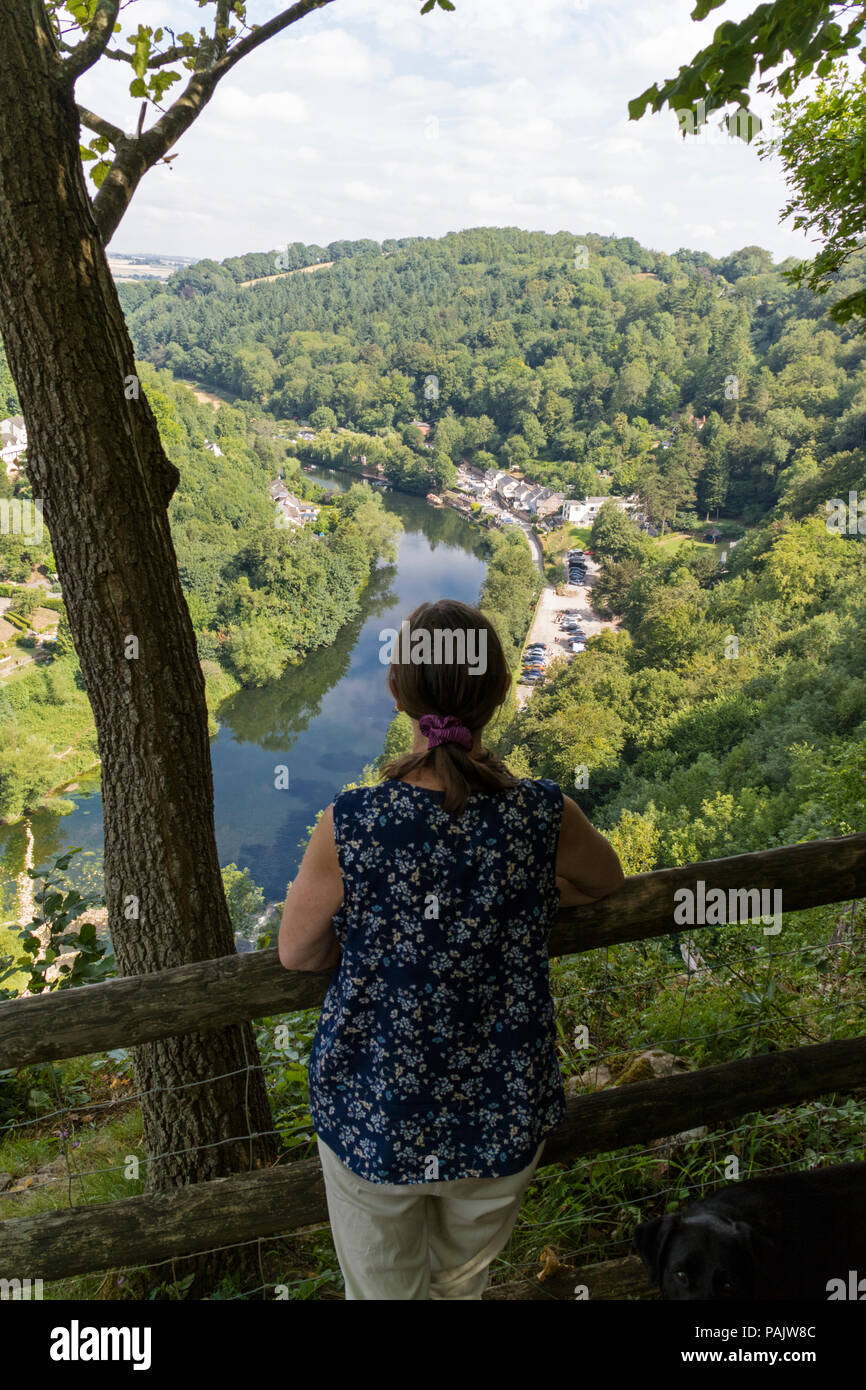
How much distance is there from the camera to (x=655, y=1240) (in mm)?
1439

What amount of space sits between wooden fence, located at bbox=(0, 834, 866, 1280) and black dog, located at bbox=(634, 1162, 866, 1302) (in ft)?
0.57

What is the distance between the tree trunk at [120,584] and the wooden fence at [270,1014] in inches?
7.5

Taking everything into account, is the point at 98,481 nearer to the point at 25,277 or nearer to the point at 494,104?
the point at 25,277

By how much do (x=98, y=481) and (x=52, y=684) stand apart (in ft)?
127

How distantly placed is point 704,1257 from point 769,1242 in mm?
109

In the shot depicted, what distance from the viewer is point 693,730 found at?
3256cm

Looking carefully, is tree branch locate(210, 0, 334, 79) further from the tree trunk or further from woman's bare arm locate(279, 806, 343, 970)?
woman's bare arm locate(279, 806, 343, 970)

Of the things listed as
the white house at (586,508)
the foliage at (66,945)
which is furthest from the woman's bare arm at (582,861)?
the white house at (586,508)

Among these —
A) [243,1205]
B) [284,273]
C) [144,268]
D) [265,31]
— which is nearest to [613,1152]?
[243,1205]

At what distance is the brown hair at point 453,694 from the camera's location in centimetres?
107

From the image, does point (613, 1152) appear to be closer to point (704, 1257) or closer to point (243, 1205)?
point (704, 1257)

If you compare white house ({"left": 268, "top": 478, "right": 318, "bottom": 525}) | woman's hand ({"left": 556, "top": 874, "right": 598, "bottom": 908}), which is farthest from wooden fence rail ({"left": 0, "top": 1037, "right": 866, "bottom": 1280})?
white house ({"left": 268, "top": 478, "right": 318, "bottom": 525})

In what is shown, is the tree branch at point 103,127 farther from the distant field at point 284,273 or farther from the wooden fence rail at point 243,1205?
the distant field at point 284,273

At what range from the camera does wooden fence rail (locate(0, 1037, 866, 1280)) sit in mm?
1438
